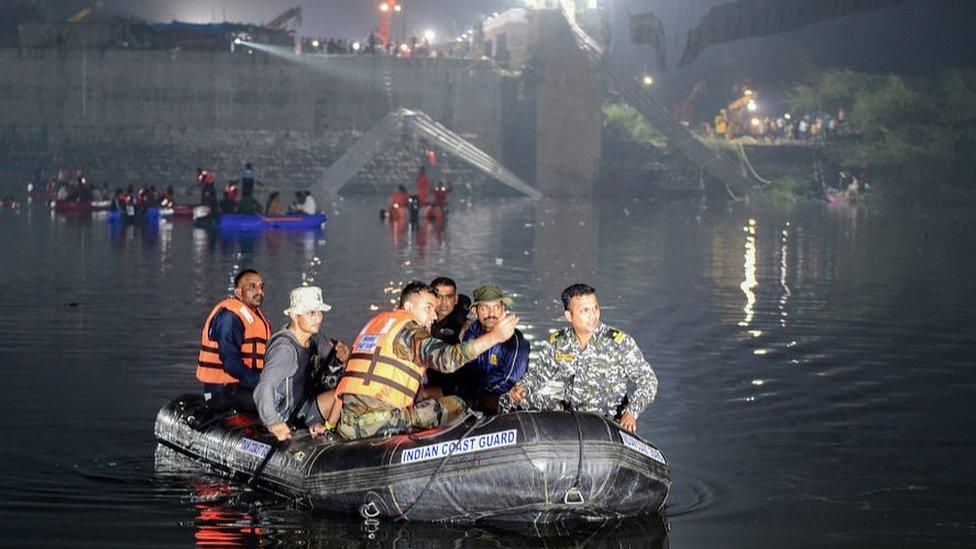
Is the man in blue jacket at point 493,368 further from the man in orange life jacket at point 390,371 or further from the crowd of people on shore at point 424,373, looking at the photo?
the man in orange life jacket at point 390,371

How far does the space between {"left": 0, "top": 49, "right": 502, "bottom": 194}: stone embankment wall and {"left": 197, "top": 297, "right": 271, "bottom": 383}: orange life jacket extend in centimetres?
6656

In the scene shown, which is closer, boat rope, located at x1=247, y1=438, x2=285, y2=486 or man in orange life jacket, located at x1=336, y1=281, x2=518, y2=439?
man in orange life jacket, located at x1=336, y1=281, x2=518, y2=439

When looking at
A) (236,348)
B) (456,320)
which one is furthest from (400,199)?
(236,348)

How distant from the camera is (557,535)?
35.6 ft

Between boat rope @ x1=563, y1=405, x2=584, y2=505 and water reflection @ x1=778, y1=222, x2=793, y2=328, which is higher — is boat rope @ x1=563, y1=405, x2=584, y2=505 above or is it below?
above

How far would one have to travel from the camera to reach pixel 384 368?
1129 cm

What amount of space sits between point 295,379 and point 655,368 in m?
6.73

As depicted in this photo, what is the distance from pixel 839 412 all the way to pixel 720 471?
2973 millimetres

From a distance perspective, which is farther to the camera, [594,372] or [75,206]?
[75,206]

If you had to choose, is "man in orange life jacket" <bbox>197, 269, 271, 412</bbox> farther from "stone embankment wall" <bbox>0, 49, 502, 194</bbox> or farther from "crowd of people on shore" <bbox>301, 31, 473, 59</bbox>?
"crowd of people on shore" <bbox>301, 31, 473, 59</bbox>

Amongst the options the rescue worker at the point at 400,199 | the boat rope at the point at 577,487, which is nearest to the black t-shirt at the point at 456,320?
the boat rope at the point at 577,487

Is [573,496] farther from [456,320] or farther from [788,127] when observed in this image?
[788,127]

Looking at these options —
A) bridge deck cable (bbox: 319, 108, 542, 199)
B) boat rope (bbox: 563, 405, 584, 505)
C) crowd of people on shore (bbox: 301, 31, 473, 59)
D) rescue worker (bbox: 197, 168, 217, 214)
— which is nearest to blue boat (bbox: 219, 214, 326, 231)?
rescue worker (bbox: 197, 168, 217, 214)

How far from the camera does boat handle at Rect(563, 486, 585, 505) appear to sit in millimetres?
10641
